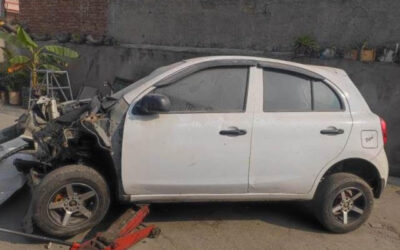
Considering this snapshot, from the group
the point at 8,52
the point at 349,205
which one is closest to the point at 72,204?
the point at 349,205

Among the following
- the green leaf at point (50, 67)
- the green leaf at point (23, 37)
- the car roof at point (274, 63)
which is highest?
the car roof at point (274, 63)

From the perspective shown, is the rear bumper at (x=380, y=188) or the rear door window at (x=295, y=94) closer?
the rear door window at (x=295, y=94)

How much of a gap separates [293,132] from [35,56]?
8.08 meters

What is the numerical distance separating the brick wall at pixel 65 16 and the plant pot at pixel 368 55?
6447 millimetres

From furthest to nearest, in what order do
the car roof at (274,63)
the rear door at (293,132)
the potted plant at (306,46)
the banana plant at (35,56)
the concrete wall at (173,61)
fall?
the banana plant at (35,56) → the potted plant at (306,46) → the concrete wall at (173,61) → the car roof at (274,63) → the rear door at (293,132)

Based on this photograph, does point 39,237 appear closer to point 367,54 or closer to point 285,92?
point 285,92

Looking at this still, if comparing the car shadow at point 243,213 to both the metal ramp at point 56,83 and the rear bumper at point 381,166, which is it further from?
the metal ramp at point 56,83

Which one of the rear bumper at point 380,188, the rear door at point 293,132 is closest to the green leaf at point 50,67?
the rear door at point 293,132

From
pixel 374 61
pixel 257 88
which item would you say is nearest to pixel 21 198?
pixel 257 88

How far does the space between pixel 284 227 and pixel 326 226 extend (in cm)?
44

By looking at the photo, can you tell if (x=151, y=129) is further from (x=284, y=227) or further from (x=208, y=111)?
(x=284, y=227)

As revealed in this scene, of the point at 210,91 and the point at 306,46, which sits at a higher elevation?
the point at 306,46

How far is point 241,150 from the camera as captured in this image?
14.2ft

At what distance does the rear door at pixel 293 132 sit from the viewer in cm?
439
